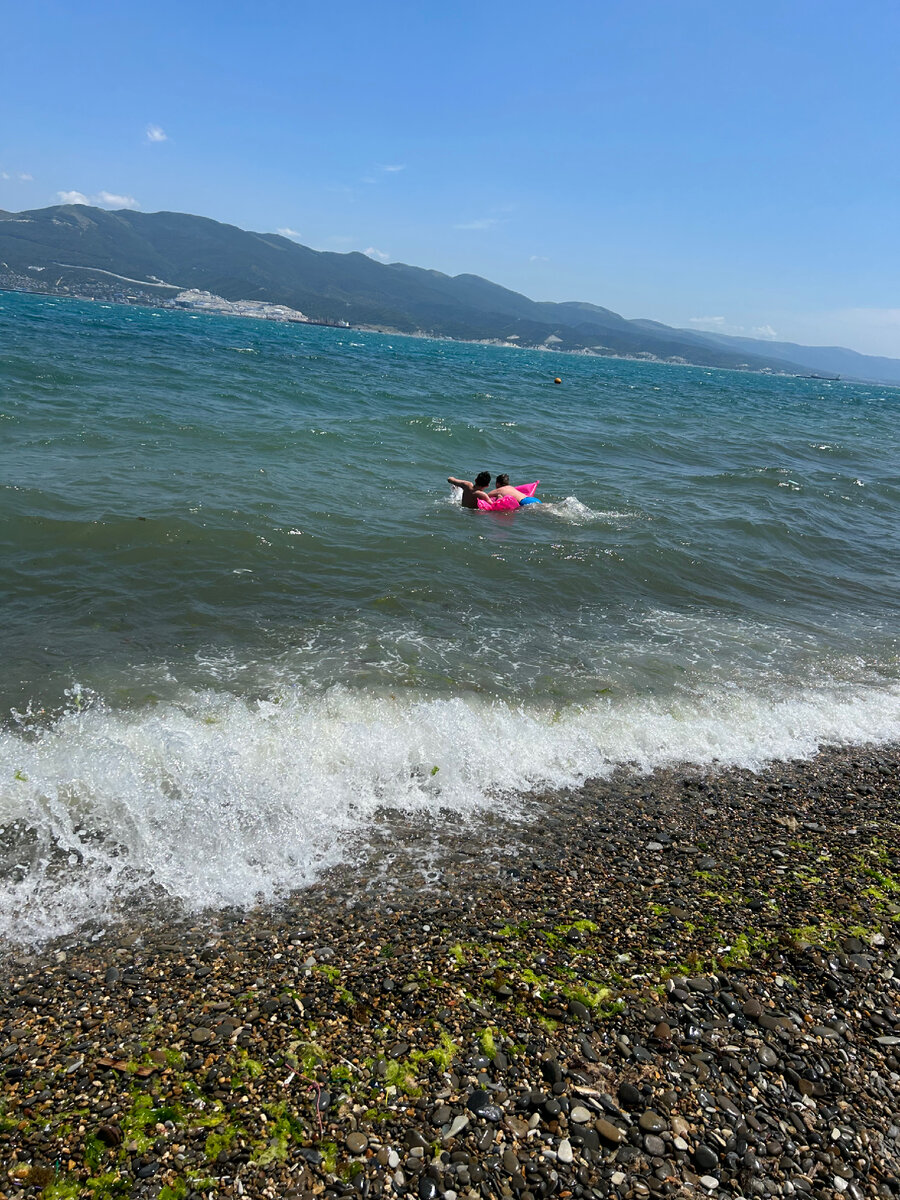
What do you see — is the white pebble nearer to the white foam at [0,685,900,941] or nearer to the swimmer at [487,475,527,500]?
the white foam at [0,685,900,941]

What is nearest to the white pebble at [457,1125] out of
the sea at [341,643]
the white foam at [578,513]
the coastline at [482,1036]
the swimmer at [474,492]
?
the coastline at [482,1036]

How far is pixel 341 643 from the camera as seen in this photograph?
910 cm

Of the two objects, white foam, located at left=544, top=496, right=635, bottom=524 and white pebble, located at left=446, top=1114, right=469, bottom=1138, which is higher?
white foam, located at left=544, top=496, right=635, bottom=524

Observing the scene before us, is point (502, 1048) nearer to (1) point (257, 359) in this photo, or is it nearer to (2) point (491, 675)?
(2) point (491, 675)

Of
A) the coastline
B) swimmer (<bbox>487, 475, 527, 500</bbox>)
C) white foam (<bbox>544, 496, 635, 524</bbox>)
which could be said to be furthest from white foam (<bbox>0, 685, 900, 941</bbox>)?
swimmer (<bbox>487, 475, 527, 500</bbox>)

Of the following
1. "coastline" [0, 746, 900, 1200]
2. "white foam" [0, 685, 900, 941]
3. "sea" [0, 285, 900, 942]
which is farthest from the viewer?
"sea" [0, 285, 900, 942]

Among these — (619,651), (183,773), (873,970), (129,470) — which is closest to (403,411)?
(129,470)

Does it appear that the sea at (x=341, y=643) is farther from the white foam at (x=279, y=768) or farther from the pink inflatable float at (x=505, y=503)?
the pink inflatable float at (x=505, y=503)

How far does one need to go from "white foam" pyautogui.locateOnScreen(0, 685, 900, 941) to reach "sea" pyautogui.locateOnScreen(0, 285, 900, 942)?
0.09ft

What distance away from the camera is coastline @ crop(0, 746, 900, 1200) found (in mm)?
3098

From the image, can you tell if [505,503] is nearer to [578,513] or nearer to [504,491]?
[504,491]

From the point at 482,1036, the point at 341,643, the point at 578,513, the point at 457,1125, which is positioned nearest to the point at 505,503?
the point at 578,513

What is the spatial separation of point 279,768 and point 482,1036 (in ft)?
11.3

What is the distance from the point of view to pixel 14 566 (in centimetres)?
1029
